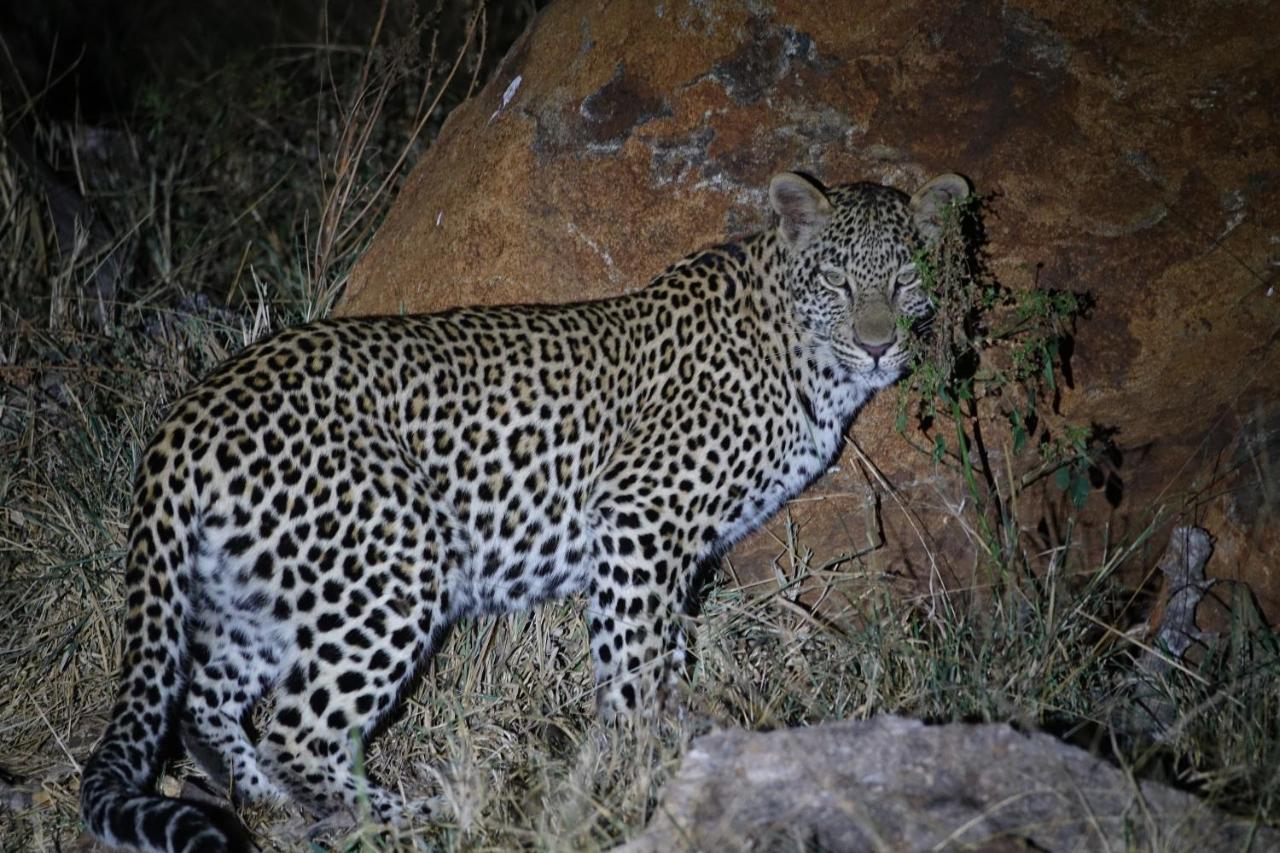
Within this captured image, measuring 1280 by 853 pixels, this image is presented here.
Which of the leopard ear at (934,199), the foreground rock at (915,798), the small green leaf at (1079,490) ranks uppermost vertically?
the leopard ear at (934,199)

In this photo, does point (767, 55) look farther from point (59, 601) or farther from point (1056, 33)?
point (59, 601)

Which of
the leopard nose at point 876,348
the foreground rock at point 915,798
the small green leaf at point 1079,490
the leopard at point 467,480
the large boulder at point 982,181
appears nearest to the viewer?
the foreground rock at point 915,798

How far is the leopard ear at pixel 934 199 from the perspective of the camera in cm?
562

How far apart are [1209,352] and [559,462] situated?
2822mm

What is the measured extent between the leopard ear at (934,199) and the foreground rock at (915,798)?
2.17 metres

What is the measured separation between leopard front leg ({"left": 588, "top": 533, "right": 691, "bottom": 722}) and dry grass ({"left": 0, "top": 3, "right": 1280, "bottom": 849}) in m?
0.18

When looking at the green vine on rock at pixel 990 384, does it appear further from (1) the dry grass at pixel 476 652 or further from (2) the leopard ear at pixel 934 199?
(1) the dry grass at pixel 476 652

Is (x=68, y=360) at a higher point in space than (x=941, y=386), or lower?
lower

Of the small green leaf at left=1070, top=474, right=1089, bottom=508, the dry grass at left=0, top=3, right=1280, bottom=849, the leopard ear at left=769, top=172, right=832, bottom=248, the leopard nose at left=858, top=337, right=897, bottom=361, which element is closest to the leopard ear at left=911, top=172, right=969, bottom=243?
the leopard ear at left=769, top=172, right=832, bottom=248

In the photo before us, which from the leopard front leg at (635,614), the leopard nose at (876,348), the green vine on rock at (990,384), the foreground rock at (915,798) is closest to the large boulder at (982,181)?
the green vine on rock at (990,384)

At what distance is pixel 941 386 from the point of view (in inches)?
225

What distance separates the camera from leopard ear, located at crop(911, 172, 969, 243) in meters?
5.62

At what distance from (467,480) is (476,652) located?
3.06 feet

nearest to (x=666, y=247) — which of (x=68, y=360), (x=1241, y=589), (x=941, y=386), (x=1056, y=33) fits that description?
(x=941, y=386)
